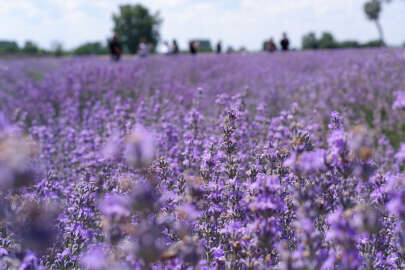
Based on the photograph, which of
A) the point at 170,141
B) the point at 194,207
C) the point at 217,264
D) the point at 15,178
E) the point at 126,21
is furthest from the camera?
the point at 126,21

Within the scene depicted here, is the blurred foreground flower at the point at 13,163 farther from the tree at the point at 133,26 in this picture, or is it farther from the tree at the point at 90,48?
the tree at the point at 90,48

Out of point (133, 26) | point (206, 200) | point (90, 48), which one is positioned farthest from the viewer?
point (90, 48)

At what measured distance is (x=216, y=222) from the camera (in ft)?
8.40

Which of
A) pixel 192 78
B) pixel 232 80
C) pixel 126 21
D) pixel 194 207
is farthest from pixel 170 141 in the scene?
pixel 126 21

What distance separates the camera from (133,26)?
161ft

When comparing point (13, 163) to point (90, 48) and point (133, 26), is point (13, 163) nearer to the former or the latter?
point (133, 26)

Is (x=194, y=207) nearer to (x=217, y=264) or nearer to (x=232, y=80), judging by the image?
(x=217, y=264)

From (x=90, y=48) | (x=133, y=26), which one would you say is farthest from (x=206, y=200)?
(x=90, y=48)

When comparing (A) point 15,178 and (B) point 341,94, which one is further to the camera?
(B) point 341,94

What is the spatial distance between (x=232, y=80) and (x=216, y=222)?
7.54 metres

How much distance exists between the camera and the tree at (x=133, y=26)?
48.8 m

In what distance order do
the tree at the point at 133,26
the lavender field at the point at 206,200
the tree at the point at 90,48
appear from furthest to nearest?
the tree at the point at 90,48 → the tree at the point at 133,26 → the lavender field at the point at 206,200

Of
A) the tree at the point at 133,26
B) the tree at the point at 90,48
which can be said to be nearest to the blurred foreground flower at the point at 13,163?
the tree at the point at 133,26

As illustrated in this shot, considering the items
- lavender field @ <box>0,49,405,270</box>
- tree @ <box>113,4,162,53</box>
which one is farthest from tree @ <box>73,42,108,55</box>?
A: lavender field @ <box>0,49,405,270</box>
